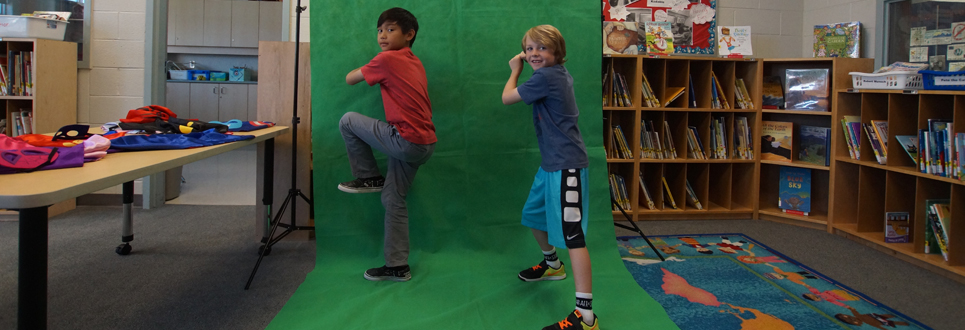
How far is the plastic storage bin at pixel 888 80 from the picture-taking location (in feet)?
9.65

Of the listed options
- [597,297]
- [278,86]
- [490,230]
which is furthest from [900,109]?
[278,86]

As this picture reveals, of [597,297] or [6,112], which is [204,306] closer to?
[597,297]

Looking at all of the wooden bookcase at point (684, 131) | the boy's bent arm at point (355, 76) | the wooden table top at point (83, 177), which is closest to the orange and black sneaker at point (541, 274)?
Result: the boy's bent arm at point (355, 76)

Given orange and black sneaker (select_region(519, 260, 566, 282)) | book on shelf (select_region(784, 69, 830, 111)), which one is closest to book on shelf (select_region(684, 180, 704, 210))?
book on shelf (select_region(784, 69, 830, 111))

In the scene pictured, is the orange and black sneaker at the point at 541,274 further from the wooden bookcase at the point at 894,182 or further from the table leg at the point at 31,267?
the wooden bookcase at the point at 894,182

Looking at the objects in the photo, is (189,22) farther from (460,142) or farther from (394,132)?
(394,132)

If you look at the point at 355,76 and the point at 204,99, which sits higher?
the point at 204,99

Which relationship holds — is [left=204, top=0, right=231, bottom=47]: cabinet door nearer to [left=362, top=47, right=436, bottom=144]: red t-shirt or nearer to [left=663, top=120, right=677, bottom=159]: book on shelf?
[left=663, top=120, right=677, bottom=159]: book on shelf

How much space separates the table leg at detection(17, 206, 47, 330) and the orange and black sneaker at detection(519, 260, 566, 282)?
1.71 metres

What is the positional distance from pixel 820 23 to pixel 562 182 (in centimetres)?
334

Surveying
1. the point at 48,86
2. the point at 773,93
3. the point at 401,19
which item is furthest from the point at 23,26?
the point at 773,93

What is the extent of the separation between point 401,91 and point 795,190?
3.15 metres

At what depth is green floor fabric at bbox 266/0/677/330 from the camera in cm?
252

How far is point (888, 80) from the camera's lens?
121 inches
